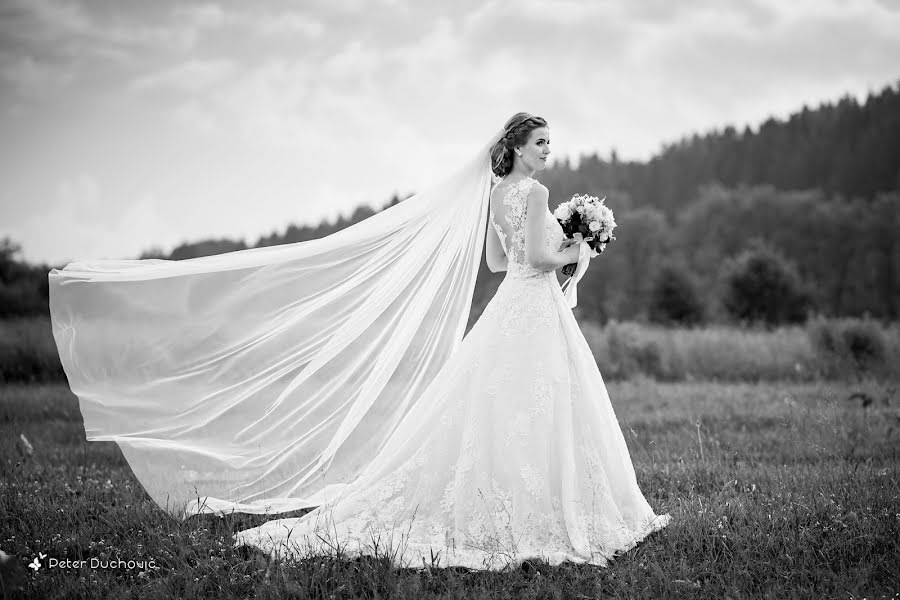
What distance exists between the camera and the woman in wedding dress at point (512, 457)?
174 inches

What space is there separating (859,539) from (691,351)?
41.8 ft

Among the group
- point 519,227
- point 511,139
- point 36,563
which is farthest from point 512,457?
point 36,563

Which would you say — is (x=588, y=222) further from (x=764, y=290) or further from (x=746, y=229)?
(x=746, y=229)

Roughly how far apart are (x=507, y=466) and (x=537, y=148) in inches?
99.2

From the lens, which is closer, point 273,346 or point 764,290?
point 273,346

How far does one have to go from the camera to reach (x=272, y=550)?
4.39m

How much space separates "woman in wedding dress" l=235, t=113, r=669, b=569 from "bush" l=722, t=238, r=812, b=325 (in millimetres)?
35072

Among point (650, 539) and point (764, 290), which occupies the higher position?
point (650, 539)

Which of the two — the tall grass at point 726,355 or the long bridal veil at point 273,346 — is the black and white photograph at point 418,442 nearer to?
the long bridal veil at point 273,346

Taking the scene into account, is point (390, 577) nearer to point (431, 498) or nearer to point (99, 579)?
point (431, 498)

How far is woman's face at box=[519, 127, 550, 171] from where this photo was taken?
16.3ft

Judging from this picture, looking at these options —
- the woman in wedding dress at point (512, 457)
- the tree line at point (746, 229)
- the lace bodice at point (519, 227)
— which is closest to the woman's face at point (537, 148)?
the woman in wedding dress at point (512, 457)

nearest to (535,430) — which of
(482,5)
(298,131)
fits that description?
(298,131)

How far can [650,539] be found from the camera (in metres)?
4.70
